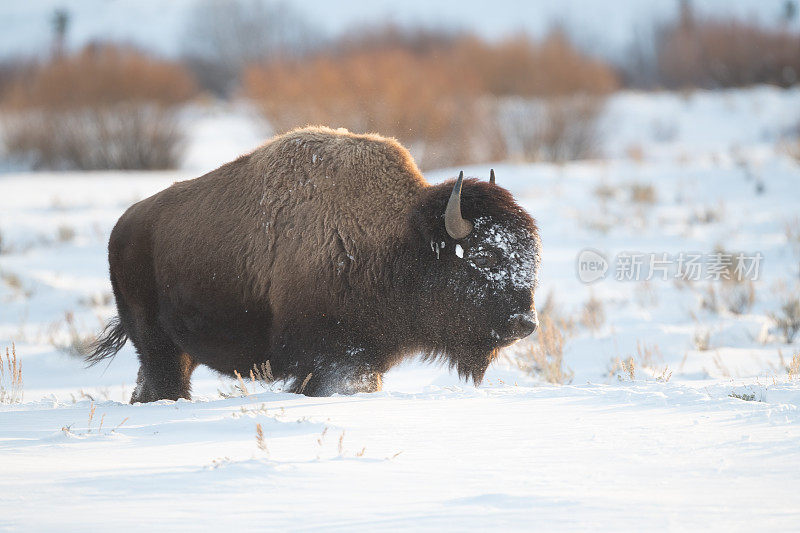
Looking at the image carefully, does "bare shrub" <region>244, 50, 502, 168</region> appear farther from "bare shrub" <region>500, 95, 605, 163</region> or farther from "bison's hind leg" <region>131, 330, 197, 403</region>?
"bison's hind leg" <region>131, 330, 197, 403</region>

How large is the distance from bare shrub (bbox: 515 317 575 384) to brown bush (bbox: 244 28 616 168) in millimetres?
10431

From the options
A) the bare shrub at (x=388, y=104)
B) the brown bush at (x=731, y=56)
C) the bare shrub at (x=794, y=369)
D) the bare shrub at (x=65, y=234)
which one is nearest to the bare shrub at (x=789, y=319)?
the bare shrub at (x=794, y=369)

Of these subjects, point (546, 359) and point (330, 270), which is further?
point (546, 359)

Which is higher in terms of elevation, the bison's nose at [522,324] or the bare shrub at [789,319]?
the bison's nose at [522,324]

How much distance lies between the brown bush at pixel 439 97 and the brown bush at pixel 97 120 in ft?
9.47

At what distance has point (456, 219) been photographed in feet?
15.1

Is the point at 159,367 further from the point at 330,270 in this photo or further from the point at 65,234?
the point at 65,234

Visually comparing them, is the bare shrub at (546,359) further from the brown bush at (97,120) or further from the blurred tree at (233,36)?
the blurred tree at (233,36)

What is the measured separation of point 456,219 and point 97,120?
61.3 ft

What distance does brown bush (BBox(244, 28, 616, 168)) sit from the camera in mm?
17656

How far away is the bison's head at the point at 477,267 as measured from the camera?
4629 millimetres

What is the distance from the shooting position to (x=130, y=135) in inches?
835

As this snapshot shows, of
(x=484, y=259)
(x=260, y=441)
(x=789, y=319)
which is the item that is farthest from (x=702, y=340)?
(x=260, y=441)

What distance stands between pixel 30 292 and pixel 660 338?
6559 mm
